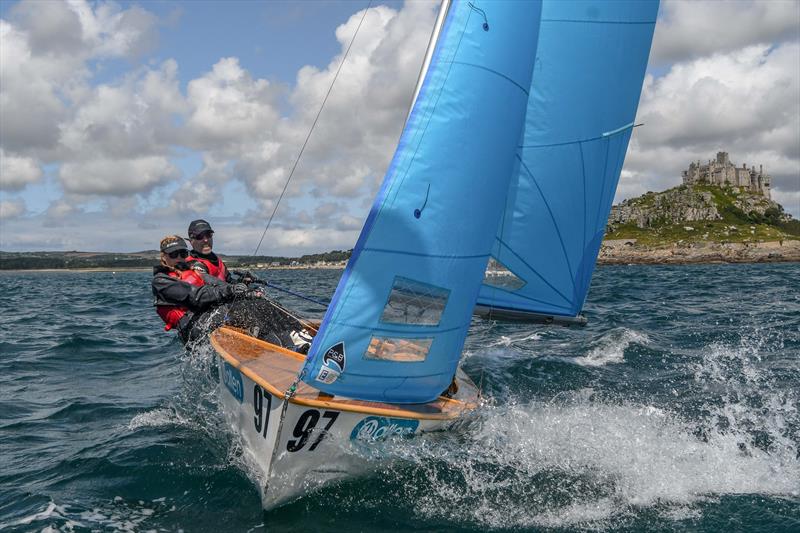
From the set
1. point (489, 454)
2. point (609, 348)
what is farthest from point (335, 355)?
point (609, 348)

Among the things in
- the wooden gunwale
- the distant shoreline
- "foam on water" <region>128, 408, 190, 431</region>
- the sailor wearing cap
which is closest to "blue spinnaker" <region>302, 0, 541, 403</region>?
the wooden gunwale

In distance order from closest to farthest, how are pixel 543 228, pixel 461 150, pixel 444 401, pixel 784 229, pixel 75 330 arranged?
pixel 461 150, pixel 444 401, pixel 543 228, pixel 75 330, pixel 784 229

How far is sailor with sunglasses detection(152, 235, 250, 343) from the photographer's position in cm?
702

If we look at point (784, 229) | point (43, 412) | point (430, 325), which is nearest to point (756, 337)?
point (430, 325)

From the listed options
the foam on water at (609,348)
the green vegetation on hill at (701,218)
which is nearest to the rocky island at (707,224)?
the green vegetation on hill at (701,218)

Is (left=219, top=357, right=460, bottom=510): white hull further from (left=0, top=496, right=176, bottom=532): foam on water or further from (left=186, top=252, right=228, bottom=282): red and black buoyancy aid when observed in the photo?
(left=186, top=252, right=228, bottom=282): red and black buoyancy aid

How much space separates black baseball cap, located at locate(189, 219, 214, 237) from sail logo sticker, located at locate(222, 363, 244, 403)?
2513 mm

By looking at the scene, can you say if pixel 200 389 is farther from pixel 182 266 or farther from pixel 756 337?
pixel 756 337

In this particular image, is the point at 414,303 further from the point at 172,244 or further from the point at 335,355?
the point at 172,244

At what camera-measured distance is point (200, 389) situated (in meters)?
8.27

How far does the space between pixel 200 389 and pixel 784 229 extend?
388 feet

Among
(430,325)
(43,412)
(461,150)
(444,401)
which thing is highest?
(461,150)

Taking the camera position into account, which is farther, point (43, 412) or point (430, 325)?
point (43, 412)

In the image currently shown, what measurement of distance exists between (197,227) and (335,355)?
3766 mm
